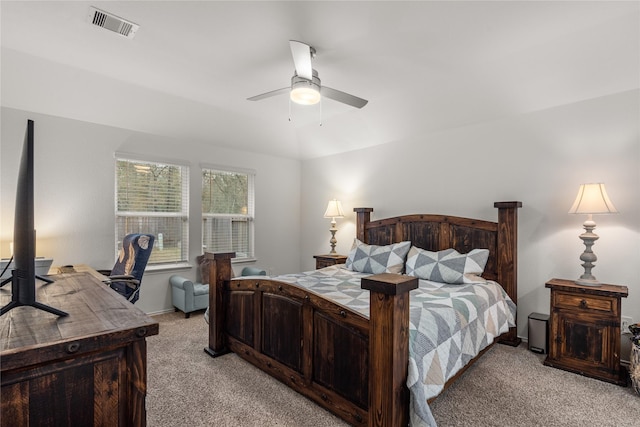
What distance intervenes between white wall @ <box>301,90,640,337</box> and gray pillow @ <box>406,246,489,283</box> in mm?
614

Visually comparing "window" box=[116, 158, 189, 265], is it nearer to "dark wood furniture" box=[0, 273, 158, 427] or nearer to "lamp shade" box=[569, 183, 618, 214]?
"dark wood furniture" box=[0, 273, 158, 427]

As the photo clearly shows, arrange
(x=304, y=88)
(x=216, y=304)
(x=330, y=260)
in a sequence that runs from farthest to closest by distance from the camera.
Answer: (x=330, y=260), (x=216, y=304), (x=304, y=88)

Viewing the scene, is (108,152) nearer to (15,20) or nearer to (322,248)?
(15,20)

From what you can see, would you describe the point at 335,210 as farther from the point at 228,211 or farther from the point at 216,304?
the point at 216,304

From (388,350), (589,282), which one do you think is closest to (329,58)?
(388,350)

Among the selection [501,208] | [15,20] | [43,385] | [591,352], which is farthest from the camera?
[501,208]

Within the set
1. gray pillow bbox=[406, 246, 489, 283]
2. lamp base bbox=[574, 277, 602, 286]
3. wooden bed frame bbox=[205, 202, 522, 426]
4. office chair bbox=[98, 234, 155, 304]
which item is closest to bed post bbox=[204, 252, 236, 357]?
wooden bed frame bbox=[205, 202, 522, 426]

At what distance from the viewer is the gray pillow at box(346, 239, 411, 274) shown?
12.3 feet

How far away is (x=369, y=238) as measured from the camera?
4719 mm

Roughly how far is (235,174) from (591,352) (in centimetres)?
489

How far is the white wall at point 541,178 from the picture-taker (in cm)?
301

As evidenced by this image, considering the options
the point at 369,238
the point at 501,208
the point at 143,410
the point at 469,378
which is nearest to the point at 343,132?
the point at 369,238

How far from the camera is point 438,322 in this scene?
218 centimetres

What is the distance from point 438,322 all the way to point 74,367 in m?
1.94
